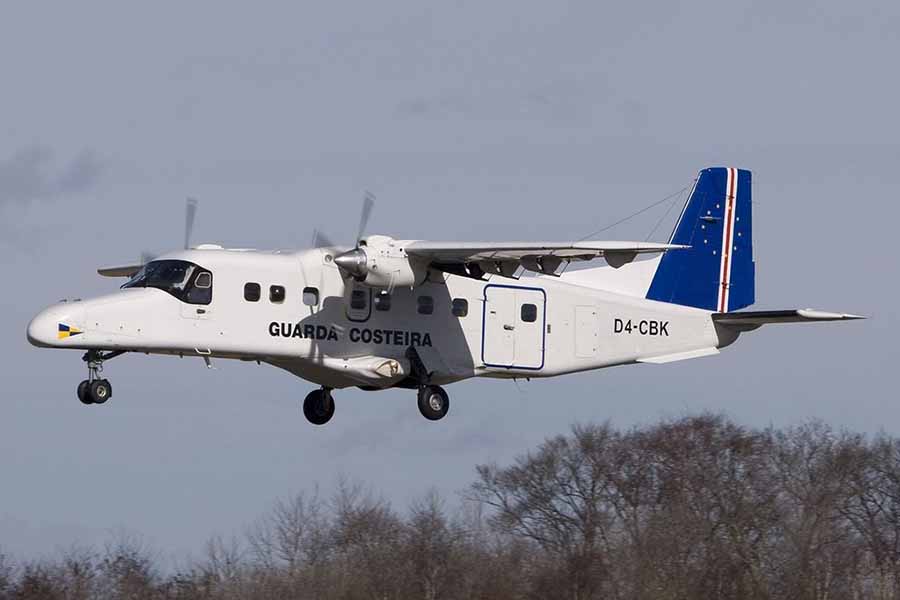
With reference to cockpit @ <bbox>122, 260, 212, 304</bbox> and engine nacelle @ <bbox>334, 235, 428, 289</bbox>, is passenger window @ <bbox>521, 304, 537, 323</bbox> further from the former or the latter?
cockpit @ <bbox>122, 260, 212, 304</bbox>

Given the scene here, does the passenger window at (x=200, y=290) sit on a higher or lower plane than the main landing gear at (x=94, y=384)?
higher

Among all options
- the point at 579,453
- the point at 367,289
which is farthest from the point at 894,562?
the point at 367,289

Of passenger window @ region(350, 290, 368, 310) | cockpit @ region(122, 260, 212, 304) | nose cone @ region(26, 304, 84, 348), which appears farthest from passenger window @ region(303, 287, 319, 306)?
nose cone @ region(26, 304, 84, 348)

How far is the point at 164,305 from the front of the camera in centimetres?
2586

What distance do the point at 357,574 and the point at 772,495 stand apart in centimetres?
991

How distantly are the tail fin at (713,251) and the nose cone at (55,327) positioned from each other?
10.4 meters

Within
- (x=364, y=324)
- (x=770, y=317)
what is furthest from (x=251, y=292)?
(x=770, y=317)

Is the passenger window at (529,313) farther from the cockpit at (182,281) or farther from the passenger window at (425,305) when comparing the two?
the cockpit at (182,281)

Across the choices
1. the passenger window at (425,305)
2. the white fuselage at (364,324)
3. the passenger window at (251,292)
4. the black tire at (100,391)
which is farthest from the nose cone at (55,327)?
the passenger window at (425,305)

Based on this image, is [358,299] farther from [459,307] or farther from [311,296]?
[459,307]

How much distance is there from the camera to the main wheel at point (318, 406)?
1143 inches

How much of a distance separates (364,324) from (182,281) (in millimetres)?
2876

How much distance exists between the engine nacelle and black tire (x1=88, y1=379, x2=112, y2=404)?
378 cm

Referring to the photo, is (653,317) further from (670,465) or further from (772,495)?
(670,465)
